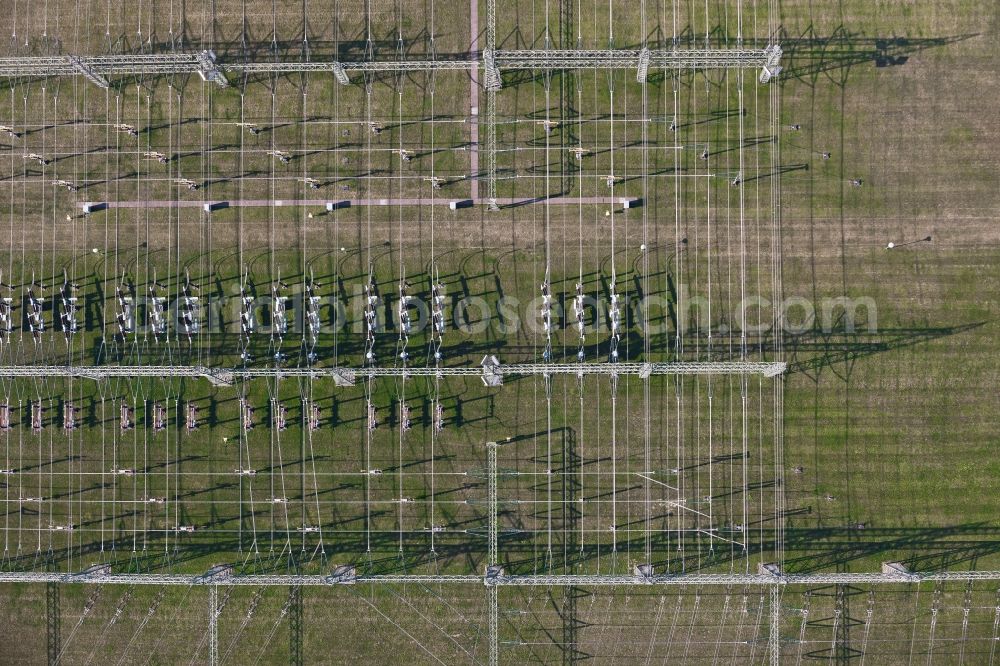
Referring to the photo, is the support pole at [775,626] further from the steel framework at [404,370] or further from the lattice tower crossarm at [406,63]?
the lattice tower crossarm at [406,63]

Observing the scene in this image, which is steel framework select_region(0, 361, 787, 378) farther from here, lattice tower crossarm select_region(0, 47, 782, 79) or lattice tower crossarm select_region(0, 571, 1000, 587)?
lattice tower crossarm select_region(0, 47, 782, 79)

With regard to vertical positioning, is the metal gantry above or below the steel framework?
above

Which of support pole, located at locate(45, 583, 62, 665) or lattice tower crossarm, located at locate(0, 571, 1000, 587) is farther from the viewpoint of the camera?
support pole, located at locate(45, 583, 62, 665)

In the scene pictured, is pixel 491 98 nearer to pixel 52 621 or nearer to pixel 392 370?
pixel 392 370

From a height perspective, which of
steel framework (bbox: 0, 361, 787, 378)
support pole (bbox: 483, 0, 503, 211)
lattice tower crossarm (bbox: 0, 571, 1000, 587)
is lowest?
lattice tower crossarm (bbox: 0, 571, 1000, 587)

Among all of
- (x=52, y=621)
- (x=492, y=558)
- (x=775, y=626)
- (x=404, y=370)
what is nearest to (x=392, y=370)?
(x=404, y=370)

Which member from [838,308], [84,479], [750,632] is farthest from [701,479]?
[84,479]

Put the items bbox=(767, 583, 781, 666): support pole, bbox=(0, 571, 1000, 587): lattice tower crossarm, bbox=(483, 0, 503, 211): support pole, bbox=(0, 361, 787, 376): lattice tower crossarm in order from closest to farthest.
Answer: bbox=(0, 571, 1000, 587): lattice tower crossarm → bbox=(0, 361, 787, 376): lattice tower crossarm → bbox=(483, 0, 503, 211): support pole → bbox=(767, 583, 781, 666): support pole

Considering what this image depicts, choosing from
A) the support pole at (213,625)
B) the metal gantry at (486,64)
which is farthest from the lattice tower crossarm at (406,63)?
the support pole at (213,625)

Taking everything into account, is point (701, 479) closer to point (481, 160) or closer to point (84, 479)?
point (481, 160)

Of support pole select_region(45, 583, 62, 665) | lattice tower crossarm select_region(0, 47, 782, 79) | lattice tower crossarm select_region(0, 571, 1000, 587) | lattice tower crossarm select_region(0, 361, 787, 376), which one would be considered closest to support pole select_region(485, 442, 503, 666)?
lattice tower crossarm select_region(0, 571, 1000, 587)

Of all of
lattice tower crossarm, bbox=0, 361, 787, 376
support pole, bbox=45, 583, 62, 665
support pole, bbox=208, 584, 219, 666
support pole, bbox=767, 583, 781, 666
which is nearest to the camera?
lattice tower crossarm, bbox=0, 361, 787, 376
